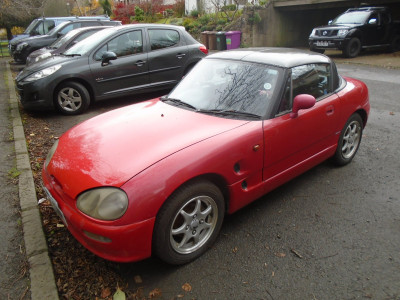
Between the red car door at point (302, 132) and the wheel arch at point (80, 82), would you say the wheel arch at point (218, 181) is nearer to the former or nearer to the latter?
the red car door at point (302, 132)

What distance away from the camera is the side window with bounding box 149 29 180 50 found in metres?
7.01

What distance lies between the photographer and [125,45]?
6.71 metres

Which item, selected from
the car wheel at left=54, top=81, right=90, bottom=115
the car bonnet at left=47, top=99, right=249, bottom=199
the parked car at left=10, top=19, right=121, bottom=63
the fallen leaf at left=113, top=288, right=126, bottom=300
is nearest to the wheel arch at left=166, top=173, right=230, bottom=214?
the car bonnet at left=47, top=99, right=249, bottom=199

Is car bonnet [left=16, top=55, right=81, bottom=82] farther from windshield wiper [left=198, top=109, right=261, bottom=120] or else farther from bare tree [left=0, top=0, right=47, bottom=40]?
bare tree [left=0, top=0, right=47, bottom=40]

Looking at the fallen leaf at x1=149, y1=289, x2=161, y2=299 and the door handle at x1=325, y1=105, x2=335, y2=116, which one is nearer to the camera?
the fallen leaf at x1=149, y1=289, x2=161, y2=299

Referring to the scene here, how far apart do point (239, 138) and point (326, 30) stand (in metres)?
12.6

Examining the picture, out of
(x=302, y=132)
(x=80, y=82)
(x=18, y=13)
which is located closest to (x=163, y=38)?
(x=80, y=82)

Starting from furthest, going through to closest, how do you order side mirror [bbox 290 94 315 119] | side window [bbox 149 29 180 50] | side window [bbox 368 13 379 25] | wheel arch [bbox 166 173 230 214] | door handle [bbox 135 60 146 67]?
1. side window [bbox 368 13 379 25]
2. side window [bbox 149 29 180 50]
3. door handle [bbox 135 60 146 67]
4. side mirror [bbox 290 94 315 119]
5. wheel arch [bbox 166 173 230 214]

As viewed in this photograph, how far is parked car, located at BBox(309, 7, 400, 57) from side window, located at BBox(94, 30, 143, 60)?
30.3ft

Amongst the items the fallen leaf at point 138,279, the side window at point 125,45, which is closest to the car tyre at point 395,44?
the side window at point 125,45

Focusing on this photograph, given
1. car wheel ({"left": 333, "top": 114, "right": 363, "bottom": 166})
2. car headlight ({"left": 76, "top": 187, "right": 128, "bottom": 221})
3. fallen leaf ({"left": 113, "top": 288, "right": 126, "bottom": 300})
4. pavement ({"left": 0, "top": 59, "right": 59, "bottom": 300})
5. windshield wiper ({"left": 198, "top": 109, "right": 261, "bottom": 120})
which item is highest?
windshield wiper ({"left": 198, "top": 109, "right": 261, "bottom": 120})

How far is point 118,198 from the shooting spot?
211 cm

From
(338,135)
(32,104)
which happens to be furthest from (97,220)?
(32,104)

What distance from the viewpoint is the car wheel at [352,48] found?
1301cm
